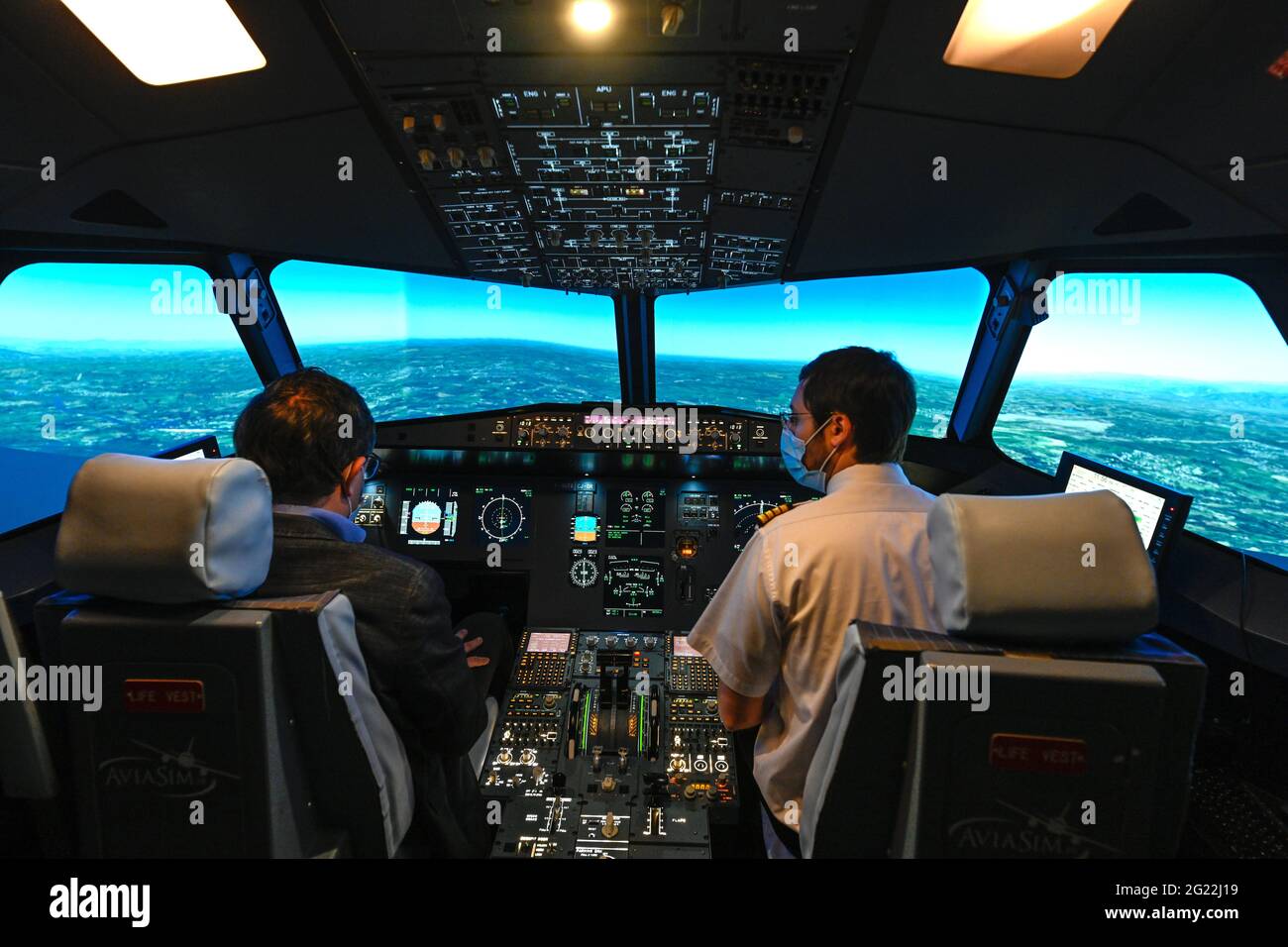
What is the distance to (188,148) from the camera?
1728mm

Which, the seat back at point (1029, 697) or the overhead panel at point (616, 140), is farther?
the overhead panel at point (616, 140)

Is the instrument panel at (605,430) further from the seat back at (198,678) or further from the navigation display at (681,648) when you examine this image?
the seat back at (198,678)

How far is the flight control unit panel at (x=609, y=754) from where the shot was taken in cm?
164

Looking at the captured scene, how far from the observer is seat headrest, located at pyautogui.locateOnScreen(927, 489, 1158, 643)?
2.64ft

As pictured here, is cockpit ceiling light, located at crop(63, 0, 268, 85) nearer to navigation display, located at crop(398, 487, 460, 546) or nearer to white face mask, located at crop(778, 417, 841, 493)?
white face mask, located at crop(778, 417, 841, 493)

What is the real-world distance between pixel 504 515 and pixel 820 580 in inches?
70.8

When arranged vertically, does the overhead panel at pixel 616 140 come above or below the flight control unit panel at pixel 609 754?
above

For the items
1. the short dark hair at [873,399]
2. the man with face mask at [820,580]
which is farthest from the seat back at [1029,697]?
the short dark hair at [873,399]

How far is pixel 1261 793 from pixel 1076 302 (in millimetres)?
1899

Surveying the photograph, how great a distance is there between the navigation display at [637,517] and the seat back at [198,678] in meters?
1.61

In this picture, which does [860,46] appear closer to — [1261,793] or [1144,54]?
[1144,54]

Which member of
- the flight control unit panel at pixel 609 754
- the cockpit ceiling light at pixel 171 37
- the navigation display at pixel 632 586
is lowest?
the flight control unit panel at pixel 609 754
